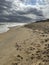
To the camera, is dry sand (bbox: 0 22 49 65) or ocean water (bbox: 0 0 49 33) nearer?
dry sand (bbox: 0 22 49 65)

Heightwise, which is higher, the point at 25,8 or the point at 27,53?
the point at 27,53

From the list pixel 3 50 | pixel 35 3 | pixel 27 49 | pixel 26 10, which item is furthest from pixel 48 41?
pixel 35 3

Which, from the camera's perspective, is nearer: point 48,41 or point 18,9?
point 48,41

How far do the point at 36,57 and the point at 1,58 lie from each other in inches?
53.0

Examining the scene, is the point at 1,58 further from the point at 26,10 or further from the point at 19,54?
the point at 26,10

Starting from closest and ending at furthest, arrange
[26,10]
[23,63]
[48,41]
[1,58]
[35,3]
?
[23,63], [1,58], [48,41], [26,10], [35,3]

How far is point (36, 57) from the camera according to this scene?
8938 millimetres

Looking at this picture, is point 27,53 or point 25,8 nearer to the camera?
point 27,53

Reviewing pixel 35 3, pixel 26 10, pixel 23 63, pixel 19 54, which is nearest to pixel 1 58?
pixel 19 54

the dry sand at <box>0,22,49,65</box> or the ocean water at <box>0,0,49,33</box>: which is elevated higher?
the dry sand at <box>0,22,49,65</box>

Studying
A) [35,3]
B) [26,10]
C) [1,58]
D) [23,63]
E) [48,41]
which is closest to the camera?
[23,63]

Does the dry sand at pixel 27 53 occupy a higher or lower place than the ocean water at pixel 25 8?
higher

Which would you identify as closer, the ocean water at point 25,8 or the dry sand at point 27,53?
the dry sand at point 27,53

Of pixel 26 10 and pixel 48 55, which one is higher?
pixel 48 55
